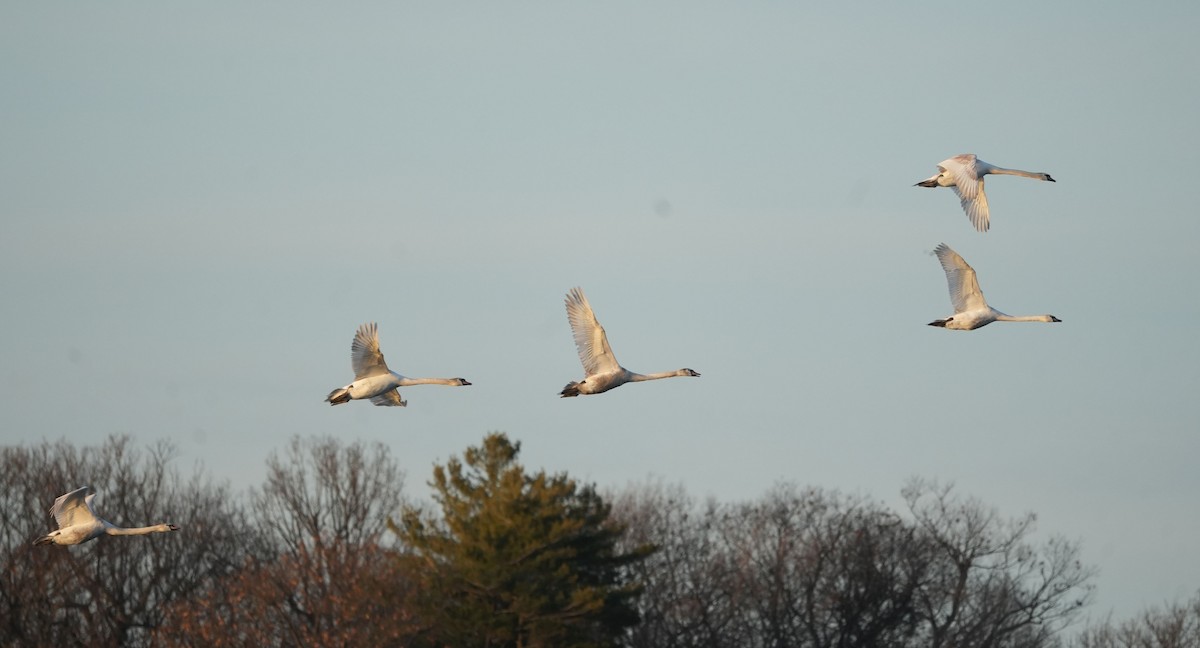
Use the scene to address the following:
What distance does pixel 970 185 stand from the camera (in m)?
38.4

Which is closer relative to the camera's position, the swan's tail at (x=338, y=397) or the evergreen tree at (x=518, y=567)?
the swan's tail at (x=338, y=397)

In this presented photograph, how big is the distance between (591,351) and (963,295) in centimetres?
689

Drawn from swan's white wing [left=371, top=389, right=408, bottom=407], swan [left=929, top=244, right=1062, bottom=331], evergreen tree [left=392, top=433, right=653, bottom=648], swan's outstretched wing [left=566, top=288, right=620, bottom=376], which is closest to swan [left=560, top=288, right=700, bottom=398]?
swan's outstretched wing [left=566, top=288, right=620, bottom=376]

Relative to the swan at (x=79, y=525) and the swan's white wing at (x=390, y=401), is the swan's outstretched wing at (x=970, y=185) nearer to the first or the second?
the swan's white wing at (x=390, y=401)

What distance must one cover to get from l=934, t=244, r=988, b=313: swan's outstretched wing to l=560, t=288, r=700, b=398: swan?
6.11 meters

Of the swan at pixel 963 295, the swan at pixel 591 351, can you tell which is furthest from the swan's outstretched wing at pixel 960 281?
the swan at pixel 591 351

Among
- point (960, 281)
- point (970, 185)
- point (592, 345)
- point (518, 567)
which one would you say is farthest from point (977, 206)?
point (518, 567)

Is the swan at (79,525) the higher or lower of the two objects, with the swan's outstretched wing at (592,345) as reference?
lower

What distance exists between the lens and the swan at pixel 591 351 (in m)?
38.8

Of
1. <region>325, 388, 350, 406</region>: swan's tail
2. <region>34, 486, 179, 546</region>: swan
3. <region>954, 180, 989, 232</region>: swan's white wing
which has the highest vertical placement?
<region>954, 180, 989, 232</region>: swan's white wing

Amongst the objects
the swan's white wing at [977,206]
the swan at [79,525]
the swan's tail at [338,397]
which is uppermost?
the swan's white wing at [977,206]

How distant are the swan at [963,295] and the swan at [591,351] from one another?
5981 mm

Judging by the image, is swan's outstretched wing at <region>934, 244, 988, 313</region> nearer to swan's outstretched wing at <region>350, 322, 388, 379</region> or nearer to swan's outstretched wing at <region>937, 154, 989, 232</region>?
swan's outstretched wing at <region>937, 154, 989, 232</region>

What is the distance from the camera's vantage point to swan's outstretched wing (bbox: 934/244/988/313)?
40156 mm
